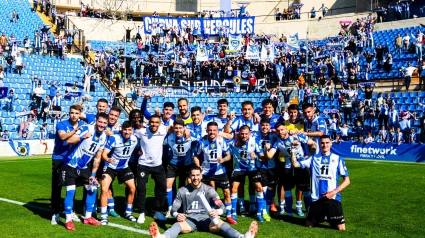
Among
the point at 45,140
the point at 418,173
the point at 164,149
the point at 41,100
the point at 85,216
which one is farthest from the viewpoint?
the point at 41,100

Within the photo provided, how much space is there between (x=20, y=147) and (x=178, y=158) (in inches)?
695

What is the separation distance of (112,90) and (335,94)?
1447cm

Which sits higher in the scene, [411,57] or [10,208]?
[411,57]

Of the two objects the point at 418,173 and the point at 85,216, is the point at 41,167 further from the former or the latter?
the point at 418,173

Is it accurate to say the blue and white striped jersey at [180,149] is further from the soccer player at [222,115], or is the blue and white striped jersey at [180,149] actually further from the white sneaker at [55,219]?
the white sneaker at [55,219]

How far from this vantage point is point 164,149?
10594 millimetres

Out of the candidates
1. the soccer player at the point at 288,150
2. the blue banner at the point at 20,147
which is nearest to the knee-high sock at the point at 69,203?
the soccer player at the point at 288,150

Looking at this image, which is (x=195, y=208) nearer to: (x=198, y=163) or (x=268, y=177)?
(x=198, y=163)

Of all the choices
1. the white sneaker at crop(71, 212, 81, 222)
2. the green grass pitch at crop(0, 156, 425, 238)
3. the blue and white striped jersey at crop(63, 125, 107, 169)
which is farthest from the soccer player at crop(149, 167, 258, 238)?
Result: the white sneaker at crop(71, 212, 81, 222)

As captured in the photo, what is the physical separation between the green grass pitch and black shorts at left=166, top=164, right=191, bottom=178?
101cm

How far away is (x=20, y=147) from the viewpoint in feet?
83.8

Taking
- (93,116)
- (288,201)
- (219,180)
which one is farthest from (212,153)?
(93,116)

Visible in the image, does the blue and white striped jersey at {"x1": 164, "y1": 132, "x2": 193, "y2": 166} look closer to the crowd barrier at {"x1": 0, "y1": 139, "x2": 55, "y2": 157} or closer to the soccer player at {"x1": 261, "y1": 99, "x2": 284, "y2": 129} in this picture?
the soccer player at {"x1": 261, "y1": 99, "x2": 284, "y2": 129}

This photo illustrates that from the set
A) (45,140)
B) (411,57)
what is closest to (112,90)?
(45,140)
